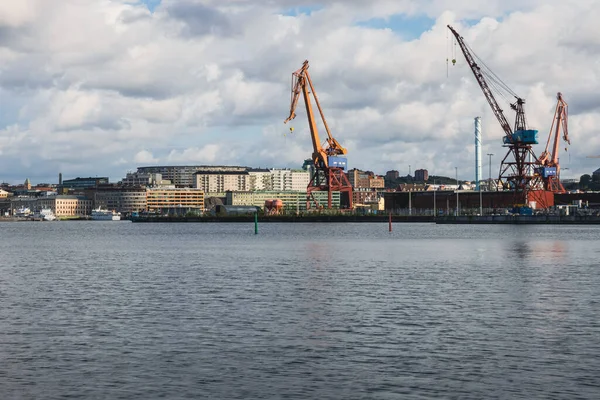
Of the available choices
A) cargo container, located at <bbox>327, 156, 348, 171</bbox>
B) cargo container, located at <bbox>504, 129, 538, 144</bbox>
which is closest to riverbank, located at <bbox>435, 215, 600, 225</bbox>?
cargo container, located at <bbox>504, 129, 538, 144</bbox>

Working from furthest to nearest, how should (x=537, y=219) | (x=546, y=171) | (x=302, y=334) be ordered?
(x=546, y=171) → (x=537, y=219) → (x=302, y=334)

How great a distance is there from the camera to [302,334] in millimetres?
27938

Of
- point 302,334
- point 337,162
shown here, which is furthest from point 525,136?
point 302,334

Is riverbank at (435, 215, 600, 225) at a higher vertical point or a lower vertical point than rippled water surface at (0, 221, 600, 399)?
higher

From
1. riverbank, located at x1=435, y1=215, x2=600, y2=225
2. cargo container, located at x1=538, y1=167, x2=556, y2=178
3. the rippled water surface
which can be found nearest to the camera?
the rippled water surface

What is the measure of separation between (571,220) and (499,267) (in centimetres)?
10849

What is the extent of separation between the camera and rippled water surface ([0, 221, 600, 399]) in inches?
822

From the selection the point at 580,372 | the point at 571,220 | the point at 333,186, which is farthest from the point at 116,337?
the point at 333,186

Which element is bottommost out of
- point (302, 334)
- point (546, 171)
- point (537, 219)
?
point (302, 334)

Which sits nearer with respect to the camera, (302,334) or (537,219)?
(302,334)

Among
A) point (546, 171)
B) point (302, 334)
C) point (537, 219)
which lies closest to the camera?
point (302, 334)

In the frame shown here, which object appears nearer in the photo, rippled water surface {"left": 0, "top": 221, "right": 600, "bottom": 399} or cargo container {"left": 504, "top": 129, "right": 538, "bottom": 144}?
rippled water surface {"left": 0, "top": 221, "right": 600, "bottom": 399}

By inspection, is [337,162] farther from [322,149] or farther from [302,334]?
[302,334]

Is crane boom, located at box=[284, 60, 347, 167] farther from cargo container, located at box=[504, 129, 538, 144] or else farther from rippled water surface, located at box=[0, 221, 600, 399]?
rippled water surface, located at box=[0, 221, 600, 399]
